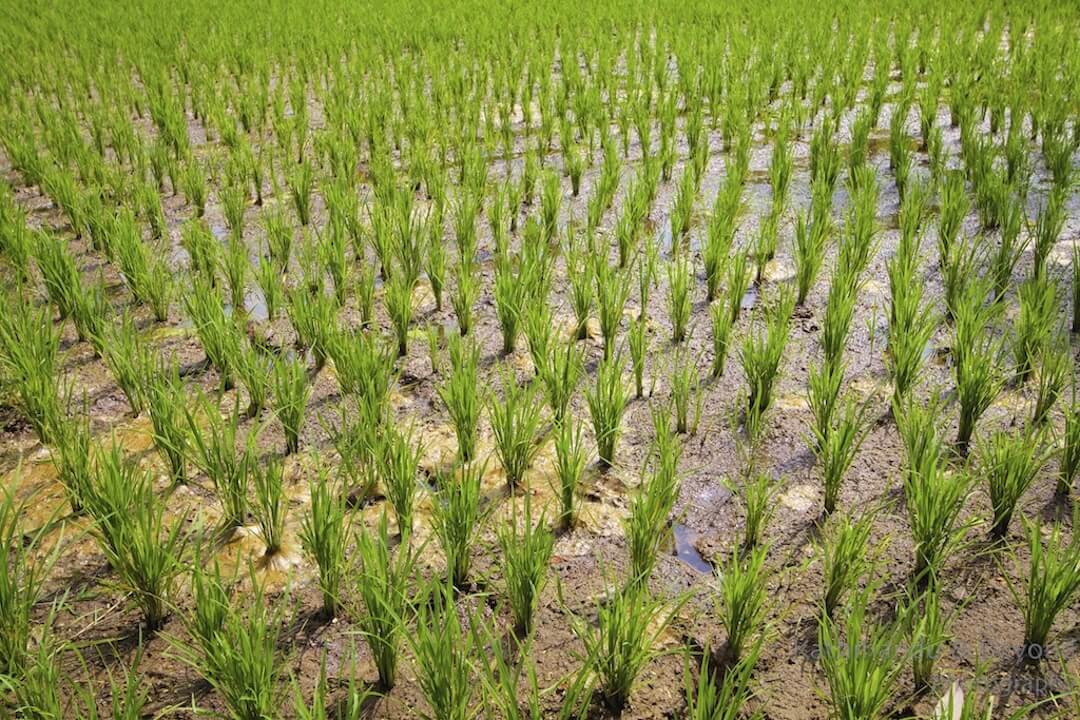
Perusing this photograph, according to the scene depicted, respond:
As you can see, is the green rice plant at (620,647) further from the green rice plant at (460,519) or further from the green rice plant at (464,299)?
the green rice plant at (464,299)

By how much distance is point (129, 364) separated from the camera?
2.05 metres

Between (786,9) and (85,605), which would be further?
(786,9)

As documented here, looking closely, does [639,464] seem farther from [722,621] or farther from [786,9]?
[786,9]

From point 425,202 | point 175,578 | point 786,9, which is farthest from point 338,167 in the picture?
point 786,9

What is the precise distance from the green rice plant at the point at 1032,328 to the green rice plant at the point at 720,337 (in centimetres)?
70

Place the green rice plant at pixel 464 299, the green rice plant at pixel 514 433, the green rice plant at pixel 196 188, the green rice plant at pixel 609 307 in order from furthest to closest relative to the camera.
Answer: the green rice plant at pixel 196 188
the green rice plant at pixel 464 299
the green rice plant at pixel 609 307
the green rice plant at pixel 514 433

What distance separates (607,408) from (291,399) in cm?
74

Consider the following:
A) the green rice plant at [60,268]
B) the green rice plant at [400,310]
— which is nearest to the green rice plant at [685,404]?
the green rice plant at [400,310]

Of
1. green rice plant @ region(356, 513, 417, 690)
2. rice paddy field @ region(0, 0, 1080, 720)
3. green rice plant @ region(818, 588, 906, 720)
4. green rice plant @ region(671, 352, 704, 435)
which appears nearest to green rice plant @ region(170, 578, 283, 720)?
rice paddy field @ region(0, 0, 1080, 720)

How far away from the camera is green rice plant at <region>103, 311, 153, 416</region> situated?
207cm

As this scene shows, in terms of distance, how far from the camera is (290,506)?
1879mm

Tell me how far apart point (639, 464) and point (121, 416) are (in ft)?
4.48

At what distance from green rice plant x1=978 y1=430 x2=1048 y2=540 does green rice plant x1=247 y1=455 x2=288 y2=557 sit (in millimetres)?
1378

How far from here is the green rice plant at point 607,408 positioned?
1.88 metres
